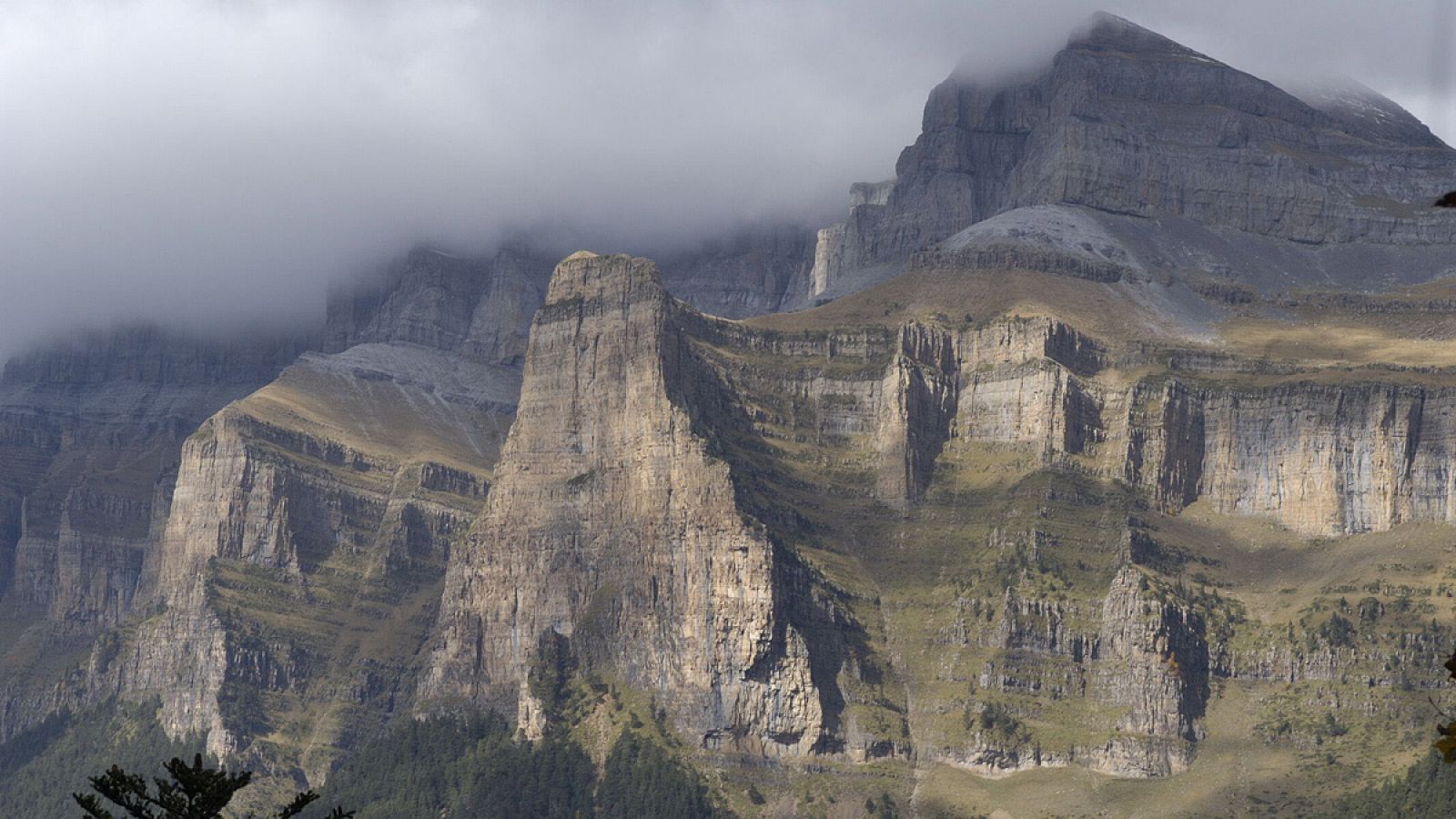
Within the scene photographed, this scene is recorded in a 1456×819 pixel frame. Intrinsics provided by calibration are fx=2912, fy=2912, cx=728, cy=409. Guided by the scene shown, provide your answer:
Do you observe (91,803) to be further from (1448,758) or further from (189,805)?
(1448,758)

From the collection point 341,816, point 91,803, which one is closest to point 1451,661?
point 341,816

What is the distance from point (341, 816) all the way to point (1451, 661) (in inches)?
1390

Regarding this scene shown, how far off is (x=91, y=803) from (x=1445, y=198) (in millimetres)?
45883

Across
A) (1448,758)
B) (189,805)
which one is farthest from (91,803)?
(1448,758)

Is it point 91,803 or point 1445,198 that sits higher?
point 1445,198

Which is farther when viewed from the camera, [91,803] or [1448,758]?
[91,803]

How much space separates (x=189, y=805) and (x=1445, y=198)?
1718 inches

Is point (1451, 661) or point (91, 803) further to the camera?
point (91, 803)

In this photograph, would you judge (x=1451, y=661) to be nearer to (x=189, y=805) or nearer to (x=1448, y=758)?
(x=1448, y=758)

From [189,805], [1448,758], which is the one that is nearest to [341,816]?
[189,805]

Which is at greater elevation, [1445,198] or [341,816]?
[1445,198]

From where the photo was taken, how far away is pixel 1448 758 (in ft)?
262

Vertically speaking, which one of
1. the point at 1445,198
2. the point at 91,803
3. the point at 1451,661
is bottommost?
the point at 91,803

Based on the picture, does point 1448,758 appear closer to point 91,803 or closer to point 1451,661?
point 1451,661
